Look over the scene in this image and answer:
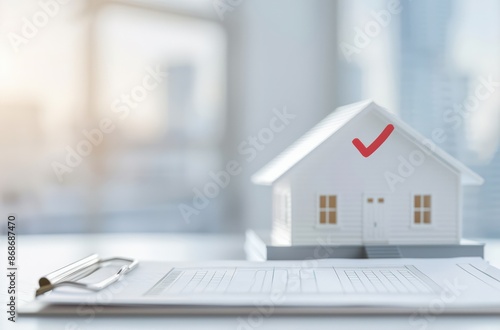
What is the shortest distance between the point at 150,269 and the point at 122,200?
1630 mm

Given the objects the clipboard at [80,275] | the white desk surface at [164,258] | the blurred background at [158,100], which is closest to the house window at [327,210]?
the white desk surface at [164,258]

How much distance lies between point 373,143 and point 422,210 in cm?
18

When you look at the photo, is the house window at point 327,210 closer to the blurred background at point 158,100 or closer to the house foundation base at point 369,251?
the house foundation base at point 369,251

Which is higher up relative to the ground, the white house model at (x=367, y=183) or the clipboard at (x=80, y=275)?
the white house model at (x=367, y=183)

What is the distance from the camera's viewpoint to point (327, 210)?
1361 millimetres

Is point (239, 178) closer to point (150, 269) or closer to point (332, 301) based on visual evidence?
point (150, 269)

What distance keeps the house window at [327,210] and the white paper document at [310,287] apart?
0.60ft

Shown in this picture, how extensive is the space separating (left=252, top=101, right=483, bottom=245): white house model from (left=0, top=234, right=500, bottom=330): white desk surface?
0.19 meters

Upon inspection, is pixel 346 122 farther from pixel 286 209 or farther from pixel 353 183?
pixel 286 209

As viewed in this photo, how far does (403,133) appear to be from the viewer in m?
1.35

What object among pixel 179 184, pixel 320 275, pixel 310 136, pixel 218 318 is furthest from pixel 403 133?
pixel 179 184

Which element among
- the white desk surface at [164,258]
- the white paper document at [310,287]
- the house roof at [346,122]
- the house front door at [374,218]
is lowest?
the white desk surface at [164,258]

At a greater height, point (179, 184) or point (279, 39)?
point (279, 39)

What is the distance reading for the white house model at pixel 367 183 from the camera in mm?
1354
